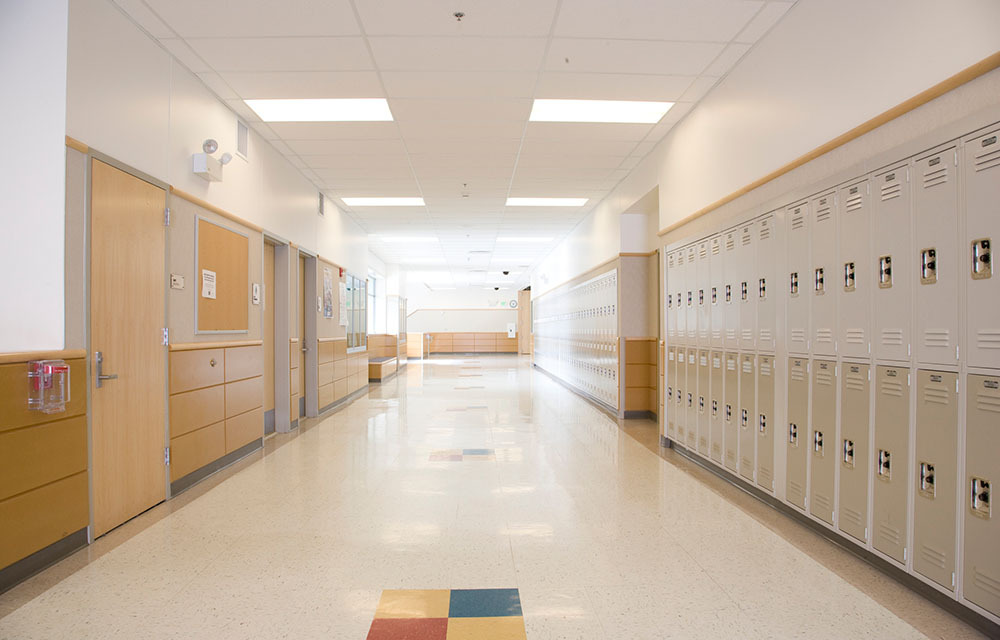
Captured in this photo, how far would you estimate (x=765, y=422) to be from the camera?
12.9 feet

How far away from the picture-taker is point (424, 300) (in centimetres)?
2827

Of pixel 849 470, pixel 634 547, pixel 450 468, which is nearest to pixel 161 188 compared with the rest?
pixel 450 468

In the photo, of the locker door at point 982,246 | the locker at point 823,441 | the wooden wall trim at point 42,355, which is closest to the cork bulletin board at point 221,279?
the wooden wall trim at point 42,355

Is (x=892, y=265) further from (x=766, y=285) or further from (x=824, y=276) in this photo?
(x=766, y=285)

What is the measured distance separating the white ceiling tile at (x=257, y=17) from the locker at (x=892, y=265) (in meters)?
3.20

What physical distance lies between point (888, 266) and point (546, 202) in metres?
6.79

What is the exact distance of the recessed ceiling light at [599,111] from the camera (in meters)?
5.21

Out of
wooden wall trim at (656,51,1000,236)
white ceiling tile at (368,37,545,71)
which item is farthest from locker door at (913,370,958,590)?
white ceiling tile at (368,37,545,71)

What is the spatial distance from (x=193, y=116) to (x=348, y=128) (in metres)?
1.54

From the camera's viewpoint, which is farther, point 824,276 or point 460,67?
point 460,67

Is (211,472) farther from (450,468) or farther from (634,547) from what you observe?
(634,547)

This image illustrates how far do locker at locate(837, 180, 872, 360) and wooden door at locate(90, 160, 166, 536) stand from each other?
4.14 meters

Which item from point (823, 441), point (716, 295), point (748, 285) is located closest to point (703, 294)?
point (716, 295)

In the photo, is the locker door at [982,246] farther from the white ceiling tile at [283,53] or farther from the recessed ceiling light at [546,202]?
the recessed ceiling light at [546,202]
